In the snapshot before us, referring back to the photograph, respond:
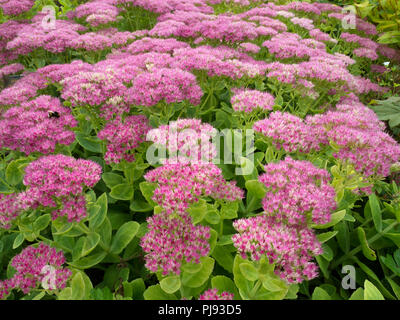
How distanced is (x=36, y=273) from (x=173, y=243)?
71 cm

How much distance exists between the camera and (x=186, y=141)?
1917mm

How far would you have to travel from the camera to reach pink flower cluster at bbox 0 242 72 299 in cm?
149

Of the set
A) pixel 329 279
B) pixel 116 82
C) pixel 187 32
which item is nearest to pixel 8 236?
pixel 116 82

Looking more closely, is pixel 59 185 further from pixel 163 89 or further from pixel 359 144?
pixel 359 144

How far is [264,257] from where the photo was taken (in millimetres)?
1381

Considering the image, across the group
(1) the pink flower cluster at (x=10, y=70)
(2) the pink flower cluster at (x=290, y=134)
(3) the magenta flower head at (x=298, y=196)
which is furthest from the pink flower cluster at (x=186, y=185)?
(1) the pink flower cluster at (x=10, y=70)

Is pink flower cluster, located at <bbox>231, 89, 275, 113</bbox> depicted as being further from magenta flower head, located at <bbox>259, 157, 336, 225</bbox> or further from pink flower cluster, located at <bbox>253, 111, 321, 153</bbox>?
magenta flower head, located at <bbox>259, 157, 336, 225</bbox>

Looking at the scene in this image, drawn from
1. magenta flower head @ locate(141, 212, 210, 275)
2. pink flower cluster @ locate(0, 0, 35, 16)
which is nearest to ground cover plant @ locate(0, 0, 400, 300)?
magenta flower head @ locate(141, 212, 210, 275)

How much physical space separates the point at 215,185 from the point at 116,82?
1.30 metres

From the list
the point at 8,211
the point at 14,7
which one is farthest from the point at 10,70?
the point at 8,211

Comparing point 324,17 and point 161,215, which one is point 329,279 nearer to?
point 161,215

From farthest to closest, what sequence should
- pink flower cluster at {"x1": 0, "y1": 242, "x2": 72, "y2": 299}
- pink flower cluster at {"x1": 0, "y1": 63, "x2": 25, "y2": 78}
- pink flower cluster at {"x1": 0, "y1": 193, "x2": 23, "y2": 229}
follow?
pink flower cluster at {"x1": 0, "y1": 63, "x2": 25, "y2": 78} < pink flower cluster at {"x1": 0, "y1": 193, "x2": 23, "y2": 229} < pink flower cluster at {"x1": 0, "y1": 242, "x2": 72, "y2": 299}

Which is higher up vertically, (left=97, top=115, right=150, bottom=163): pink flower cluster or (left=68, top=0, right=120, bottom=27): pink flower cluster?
(left=68, top=0, right=120, bottom=27): pink flower cluster

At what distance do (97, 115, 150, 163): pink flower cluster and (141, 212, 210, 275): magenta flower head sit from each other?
634 mm
